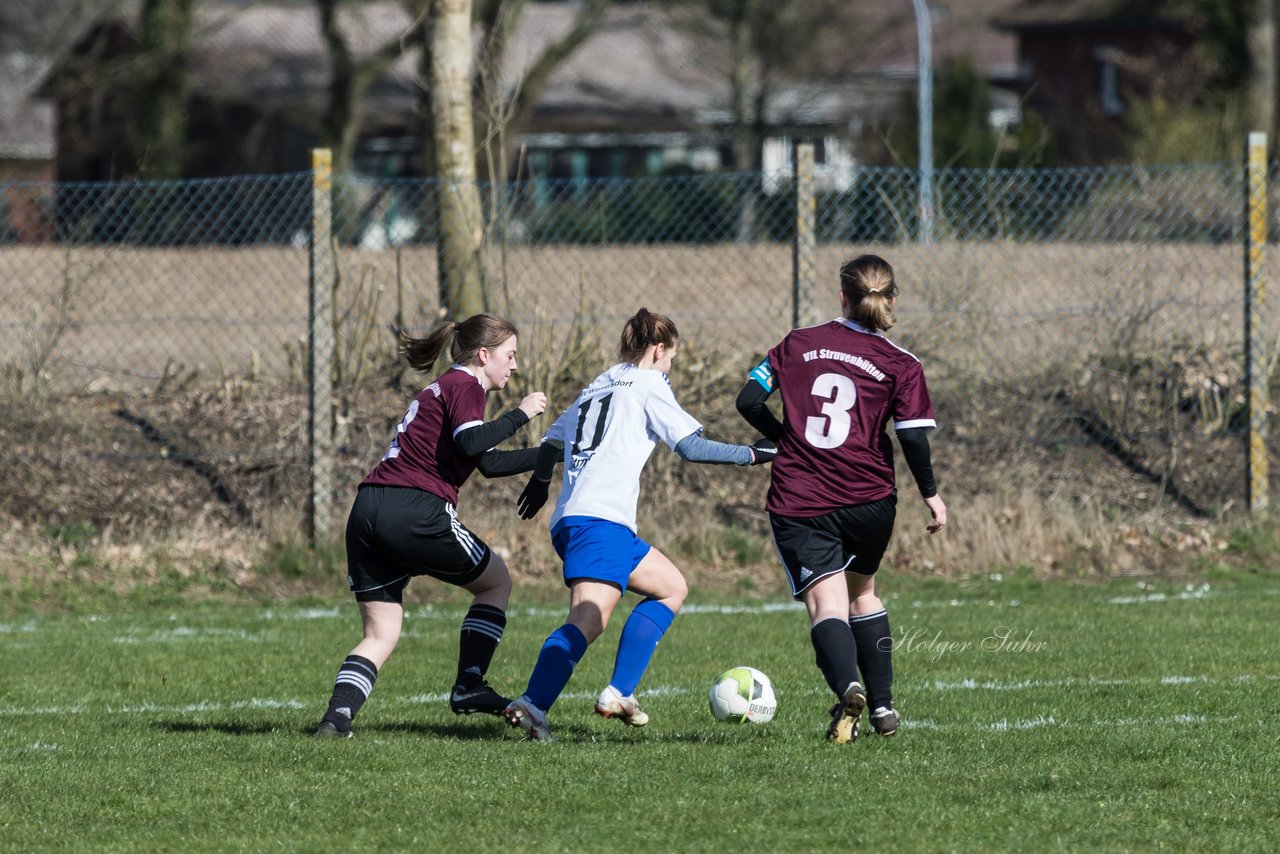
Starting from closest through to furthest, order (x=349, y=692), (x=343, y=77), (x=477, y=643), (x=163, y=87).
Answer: (x=349, y=692), (x=477, y=643), (x=343, y=77), (x=163, y=87)

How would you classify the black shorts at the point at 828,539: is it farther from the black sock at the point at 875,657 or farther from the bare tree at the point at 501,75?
the bare tree at the point at 501,75

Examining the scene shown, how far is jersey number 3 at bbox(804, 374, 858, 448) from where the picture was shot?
589 cm

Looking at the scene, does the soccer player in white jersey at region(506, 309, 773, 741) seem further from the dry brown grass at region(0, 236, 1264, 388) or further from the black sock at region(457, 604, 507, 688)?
the dry brown grass at region(0, 236, 1264, 388)

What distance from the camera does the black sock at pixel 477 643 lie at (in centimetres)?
632

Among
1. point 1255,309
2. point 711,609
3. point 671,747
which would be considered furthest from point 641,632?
point 1255,309

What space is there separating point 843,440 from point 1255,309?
5783 millimetres

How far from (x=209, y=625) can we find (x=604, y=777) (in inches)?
170

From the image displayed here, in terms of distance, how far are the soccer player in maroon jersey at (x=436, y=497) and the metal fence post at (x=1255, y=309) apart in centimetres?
605

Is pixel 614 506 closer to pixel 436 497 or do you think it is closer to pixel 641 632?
pixel 641 632

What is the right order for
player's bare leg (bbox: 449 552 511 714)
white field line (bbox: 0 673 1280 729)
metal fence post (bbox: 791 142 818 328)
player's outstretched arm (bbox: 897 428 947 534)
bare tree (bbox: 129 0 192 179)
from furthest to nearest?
bare tree (bbox: 129 0 192 179), metal fence post (bbox: 791 142 818 328), white field line (bbox: 0 673 1280 729), player's bare leg (bbox: 449 552 511 714), player's outstretched arm (bbox: 897 428 947 534)

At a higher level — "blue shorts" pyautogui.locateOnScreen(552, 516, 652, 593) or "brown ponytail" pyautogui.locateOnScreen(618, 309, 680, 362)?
"brown ponytail" pyautogui.locateOnScreen(618, 309, 680, 362)

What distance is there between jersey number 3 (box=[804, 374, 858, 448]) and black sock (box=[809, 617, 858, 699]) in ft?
2.03

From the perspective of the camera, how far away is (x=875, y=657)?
19.8 feet

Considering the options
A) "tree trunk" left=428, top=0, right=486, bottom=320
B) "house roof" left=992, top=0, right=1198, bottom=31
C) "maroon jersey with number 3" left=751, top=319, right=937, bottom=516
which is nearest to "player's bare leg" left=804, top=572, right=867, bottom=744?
"maroon jersey with number 3" left=751, top=319, right=937, bottom=516
